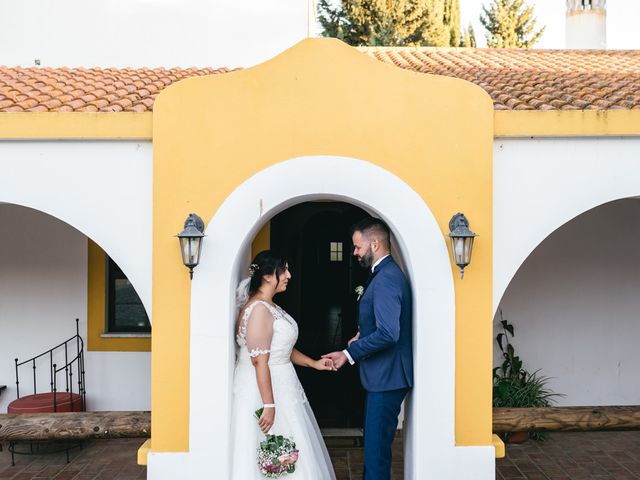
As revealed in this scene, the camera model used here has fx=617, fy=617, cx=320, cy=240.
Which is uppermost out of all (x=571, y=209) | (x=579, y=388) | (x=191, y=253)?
(x=571, y=209)

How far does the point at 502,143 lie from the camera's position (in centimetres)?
502

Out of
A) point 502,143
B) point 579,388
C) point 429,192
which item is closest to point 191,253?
point 429,192

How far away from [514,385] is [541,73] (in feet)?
12.6

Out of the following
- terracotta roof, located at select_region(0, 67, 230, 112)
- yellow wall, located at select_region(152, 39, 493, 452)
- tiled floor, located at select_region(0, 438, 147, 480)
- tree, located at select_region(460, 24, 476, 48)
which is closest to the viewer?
yellow wall, located at select_region(152, 39, 493, 452)

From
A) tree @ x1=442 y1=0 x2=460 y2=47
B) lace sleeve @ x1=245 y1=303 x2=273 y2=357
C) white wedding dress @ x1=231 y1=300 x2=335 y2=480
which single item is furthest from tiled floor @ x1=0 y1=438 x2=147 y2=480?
tree @ x1=442 y1=0 x2=460 y2=47

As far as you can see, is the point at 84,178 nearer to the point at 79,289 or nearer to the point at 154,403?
the point at 154,403

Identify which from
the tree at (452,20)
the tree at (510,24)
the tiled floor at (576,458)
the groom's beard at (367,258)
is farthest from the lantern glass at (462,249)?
the tree at (510,24)

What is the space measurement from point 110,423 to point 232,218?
2.10 meters

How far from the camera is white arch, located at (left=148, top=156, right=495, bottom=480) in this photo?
15.5ft

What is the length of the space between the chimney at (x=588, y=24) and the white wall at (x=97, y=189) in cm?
1130

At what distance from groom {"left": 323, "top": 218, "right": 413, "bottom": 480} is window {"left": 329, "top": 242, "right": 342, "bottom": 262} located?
3690mm

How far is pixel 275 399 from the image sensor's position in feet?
16.1

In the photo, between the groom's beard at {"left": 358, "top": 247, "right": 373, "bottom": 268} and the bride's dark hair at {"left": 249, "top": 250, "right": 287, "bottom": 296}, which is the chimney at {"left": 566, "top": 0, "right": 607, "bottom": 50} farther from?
the bride's dark hair at {"left": 249, "top": 250, "right": 287, "bottom": 296}

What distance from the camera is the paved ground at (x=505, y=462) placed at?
6.04 meters
